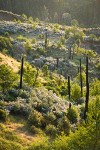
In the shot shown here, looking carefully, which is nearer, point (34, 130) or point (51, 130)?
point (34, 130)

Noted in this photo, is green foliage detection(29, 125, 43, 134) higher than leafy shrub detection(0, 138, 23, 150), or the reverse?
leafy shrub detection(0, 138, 23, 150)

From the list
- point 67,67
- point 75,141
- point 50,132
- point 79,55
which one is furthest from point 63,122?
point 79,55

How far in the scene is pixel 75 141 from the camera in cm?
3716

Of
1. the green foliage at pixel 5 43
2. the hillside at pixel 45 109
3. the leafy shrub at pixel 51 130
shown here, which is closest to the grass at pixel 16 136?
the hillside at pixel 45 109

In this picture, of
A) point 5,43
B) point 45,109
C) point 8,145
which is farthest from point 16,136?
point 5,43

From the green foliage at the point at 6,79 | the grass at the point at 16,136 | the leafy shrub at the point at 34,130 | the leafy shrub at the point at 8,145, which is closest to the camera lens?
the leafy shrub at the point at 8,145

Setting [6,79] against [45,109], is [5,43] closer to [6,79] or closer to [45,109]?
[6,79]

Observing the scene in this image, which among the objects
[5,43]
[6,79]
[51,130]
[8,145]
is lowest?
[51,130]

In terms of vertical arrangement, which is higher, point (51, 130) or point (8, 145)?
point (8, 145)

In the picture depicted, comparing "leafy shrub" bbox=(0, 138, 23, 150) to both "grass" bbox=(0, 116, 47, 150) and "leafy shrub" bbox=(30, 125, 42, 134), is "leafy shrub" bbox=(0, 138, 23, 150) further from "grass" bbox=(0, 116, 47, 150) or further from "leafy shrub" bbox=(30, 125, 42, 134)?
"leafy shrub" bbox=(30, 125, 42, 134)

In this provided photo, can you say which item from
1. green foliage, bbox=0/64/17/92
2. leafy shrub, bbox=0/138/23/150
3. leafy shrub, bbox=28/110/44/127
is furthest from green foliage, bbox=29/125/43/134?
green foliage, bbox=0/64/17/92

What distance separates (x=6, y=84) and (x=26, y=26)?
119259mm

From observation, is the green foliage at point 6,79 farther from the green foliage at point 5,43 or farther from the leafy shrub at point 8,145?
the green foliage at point 5,43

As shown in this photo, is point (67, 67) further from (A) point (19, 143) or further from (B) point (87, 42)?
(A) point (19, 143)
